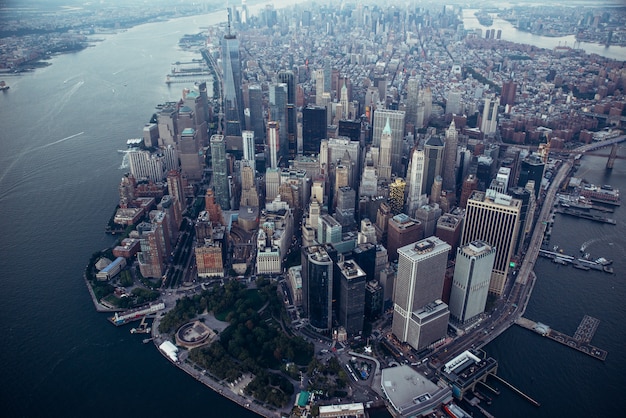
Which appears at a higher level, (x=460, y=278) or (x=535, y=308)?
(x=460, y=278)

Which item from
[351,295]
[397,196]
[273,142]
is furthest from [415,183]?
[273,142]

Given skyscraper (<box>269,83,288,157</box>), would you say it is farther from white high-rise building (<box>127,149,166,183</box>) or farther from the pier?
the pier

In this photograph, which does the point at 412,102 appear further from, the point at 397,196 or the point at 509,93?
the point at 397,196

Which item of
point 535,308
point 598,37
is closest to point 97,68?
point 535,308

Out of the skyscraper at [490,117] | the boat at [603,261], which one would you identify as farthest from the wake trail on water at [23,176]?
the skyscraper at [490,117]

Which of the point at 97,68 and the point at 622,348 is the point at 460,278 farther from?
the point at 97,68

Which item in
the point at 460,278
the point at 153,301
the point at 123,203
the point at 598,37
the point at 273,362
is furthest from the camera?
the point at 598,37
